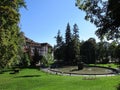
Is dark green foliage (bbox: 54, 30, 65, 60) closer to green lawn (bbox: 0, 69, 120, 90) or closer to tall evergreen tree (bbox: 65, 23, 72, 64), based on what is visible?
tall evergreen tree (bbox: 65, 23, 72, 64)

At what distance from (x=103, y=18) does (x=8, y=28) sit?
1429 centimetres

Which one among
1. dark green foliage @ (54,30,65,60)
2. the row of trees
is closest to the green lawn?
the row of trees

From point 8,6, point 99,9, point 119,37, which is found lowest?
point 119,37

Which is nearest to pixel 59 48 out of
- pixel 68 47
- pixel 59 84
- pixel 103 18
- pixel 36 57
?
pixel 68 47

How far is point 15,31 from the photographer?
1189 inches

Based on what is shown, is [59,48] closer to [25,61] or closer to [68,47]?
[68,47]

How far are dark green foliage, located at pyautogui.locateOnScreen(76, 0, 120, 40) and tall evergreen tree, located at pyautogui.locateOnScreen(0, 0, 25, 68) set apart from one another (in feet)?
38.1

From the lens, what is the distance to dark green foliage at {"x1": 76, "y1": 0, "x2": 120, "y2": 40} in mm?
16953

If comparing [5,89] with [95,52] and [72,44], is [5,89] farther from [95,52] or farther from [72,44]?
[95,52]

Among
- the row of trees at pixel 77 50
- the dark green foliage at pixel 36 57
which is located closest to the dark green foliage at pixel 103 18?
the dark green foliage at pixel 36 57

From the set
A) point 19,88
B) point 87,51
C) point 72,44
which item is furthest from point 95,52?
point 19,88

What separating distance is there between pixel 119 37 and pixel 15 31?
15.6m

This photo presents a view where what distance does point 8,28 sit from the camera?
2866 cm

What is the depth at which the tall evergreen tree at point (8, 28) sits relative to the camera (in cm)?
2742
